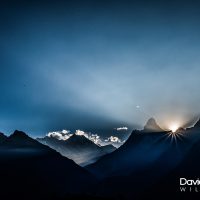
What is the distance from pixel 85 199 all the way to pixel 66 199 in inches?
315

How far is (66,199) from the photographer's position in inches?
4242

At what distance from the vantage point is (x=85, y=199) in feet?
364
